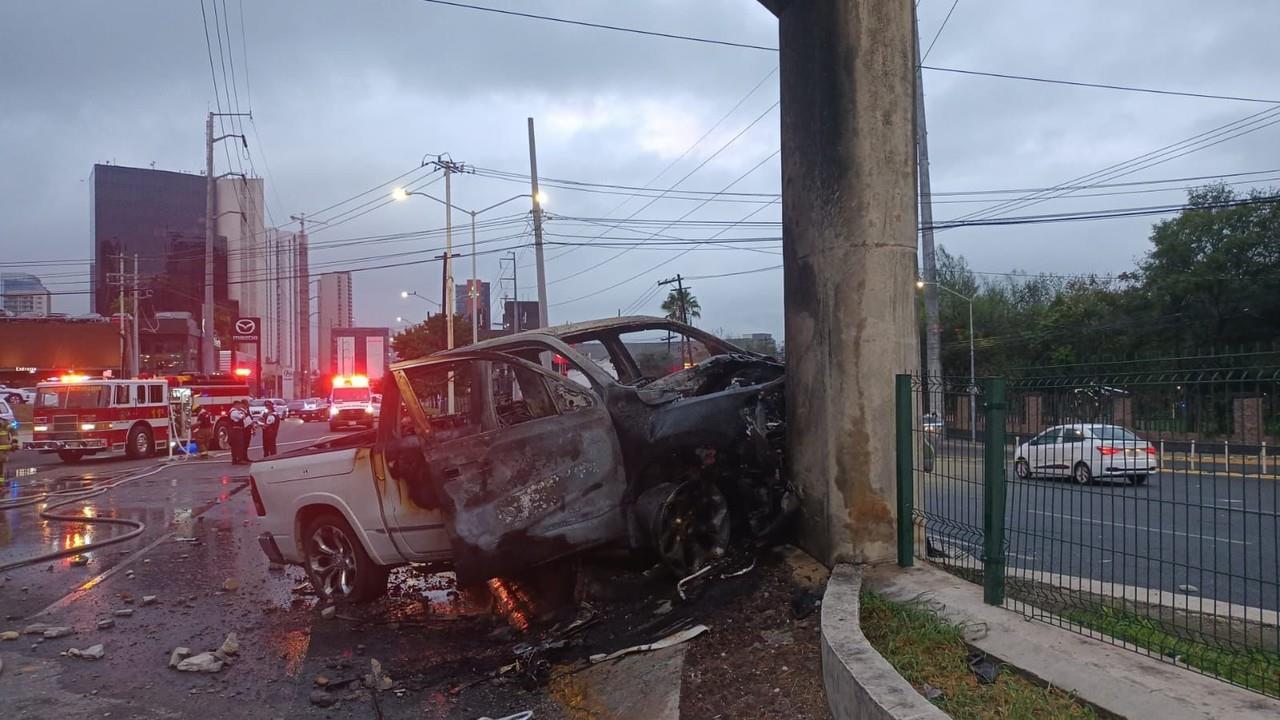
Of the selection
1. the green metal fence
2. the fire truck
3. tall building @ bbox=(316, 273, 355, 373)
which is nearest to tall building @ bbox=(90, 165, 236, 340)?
tall building @ bbox=(316, 273, 355, 373)

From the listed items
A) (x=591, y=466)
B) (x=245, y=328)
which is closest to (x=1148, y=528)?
(x=591, y=466)

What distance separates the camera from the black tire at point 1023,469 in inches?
195

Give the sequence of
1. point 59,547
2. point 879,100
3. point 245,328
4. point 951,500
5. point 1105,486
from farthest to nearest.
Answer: point 245,328 → point 59,547 → point 879,100 → point 951,500 → point 1105,486

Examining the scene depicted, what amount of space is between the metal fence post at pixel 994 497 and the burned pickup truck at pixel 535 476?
1.95m

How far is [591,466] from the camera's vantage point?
6230 mm

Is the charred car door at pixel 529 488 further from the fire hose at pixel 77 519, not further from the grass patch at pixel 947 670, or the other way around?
the fire hose at pixel 77 519

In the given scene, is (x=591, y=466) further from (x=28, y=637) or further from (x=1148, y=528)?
(x=28, y=637)

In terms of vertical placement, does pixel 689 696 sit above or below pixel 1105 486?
below

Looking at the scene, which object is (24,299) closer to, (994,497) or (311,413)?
(311,413)

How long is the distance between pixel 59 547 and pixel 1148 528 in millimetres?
11080

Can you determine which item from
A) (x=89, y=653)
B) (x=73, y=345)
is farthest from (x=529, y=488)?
(x=73, y=345)

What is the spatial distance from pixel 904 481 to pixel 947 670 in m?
2.12

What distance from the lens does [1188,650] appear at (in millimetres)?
4141

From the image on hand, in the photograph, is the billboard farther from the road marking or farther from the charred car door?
the road marking
